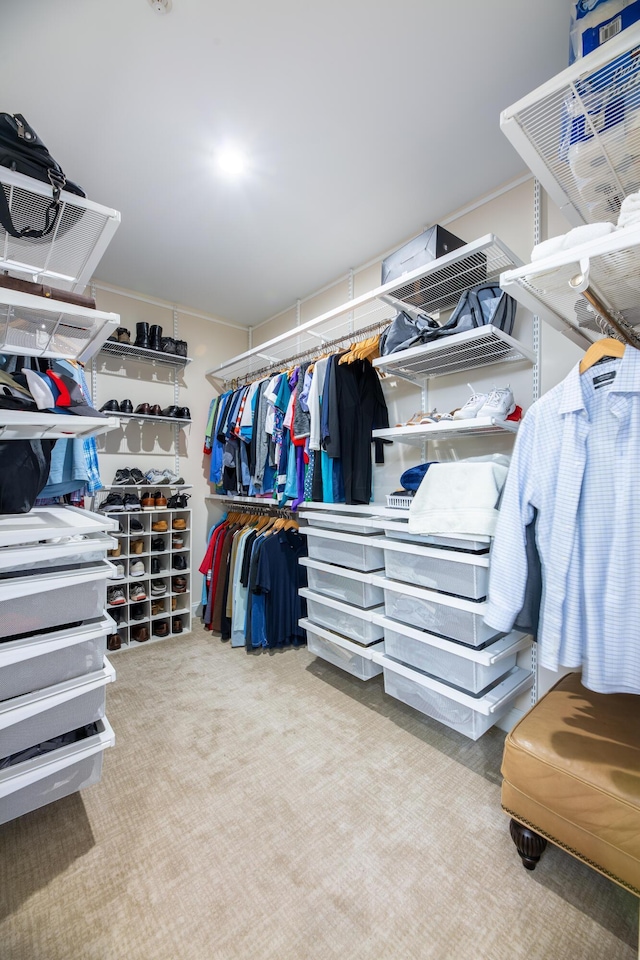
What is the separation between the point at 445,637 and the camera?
180cm

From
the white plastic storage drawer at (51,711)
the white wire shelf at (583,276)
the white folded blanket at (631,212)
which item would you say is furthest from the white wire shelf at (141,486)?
the white folded blanket at (631,212)

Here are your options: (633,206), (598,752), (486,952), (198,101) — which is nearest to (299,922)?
(486,952)

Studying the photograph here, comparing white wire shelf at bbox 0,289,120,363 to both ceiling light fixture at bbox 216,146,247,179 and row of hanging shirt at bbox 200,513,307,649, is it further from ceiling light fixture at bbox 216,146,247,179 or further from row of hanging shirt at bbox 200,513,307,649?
row of hanging shirt at bbox 200,513,307,649

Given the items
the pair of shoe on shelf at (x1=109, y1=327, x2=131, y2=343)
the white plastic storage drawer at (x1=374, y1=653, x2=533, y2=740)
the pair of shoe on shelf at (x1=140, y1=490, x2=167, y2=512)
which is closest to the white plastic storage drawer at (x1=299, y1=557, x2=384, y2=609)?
the white plastic storage drawer at (x1=374, y1=653, x2=533, y2=740)

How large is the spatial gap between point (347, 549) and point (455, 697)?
0.91 meters

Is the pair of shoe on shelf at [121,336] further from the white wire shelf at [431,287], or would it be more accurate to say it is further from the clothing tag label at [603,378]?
the clothing tag label at [603,378]

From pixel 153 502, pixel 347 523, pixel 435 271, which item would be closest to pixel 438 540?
pixel 347 523

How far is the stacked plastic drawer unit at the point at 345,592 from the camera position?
2.18 m

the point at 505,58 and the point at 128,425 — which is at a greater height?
the point at 505,58

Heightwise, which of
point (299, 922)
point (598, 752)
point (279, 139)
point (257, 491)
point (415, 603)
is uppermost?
point (279, 139)

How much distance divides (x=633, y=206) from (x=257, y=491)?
8.67 ft

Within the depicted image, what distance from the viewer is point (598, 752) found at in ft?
3.84

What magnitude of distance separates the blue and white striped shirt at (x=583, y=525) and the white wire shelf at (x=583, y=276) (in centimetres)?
22

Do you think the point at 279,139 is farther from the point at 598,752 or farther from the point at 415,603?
the point at 598,752
